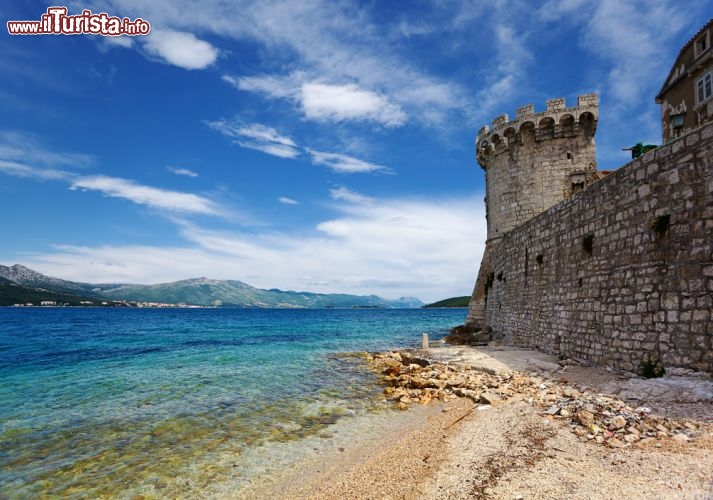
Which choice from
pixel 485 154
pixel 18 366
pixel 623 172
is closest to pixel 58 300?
pixel 18 366

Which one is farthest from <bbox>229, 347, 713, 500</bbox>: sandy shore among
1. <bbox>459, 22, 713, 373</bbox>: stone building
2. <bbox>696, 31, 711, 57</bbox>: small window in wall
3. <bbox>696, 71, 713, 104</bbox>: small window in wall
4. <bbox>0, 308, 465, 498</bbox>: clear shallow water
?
<bbox>696, 31, 711, 57</bbox>: small window in wall

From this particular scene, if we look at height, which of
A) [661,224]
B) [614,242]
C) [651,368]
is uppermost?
[661,224]

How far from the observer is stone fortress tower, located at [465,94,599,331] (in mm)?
21328

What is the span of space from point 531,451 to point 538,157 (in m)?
19.4

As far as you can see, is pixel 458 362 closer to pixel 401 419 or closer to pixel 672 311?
pixel 401 419

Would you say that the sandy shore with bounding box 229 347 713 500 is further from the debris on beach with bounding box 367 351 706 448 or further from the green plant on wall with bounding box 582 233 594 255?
the green plant on wall with bounding box 582 233 594 255

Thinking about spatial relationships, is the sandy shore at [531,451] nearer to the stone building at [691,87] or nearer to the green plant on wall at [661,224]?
the green plant on wall at [661,224]

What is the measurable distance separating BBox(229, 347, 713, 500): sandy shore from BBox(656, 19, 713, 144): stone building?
14.4 meters

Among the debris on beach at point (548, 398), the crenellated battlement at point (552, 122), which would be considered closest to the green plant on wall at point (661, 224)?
the debris on beach at point (548, 398)

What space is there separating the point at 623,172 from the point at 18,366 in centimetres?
2709

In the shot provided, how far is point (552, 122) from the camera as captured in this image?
21578mm

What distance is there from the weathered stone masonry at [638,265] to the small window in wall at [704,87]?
1061 cm

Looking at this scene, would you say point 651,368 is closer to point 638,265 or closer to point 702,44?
point 638,265

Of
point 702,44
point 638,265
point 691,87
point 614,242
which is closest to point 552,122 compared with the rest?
point 691,87
